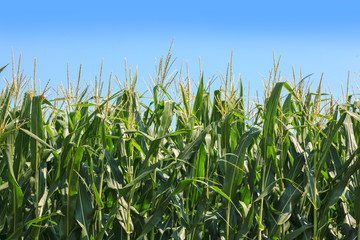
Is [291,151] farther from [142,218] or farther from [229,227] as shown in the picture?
[142,218]

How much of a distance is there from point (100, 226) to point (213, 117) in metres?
1.33

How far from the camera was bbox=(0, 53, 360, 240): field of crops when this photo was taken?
3115mm

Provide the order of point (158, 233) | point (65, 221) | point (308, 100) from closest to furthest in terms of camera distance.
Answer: point (65, 221), point (158, 233), point (308, 100)

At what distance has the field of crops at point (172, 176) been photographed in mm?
3115

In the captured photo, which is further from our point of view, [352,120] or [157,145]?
[352,120]

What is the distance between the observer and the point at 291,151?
3562 millimetres

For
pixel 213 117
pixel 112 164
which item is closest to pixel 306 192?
pixel 213 117

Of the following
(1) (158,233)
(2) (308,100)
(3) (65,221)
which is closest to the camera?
(3) (65,221)

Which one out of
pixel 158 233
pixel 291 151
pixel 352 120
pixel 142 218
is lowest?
pixel 158 233

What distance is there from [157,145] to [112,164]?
48cm

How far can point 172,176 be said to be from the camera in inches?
123

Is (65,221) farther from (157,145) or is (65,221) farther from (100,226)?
(157,145)

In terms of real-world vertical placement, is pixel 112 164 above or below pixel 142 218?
above

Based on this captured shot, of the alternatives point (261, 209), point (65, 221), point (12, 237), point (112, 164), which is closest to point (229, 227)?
point (261, 209)
